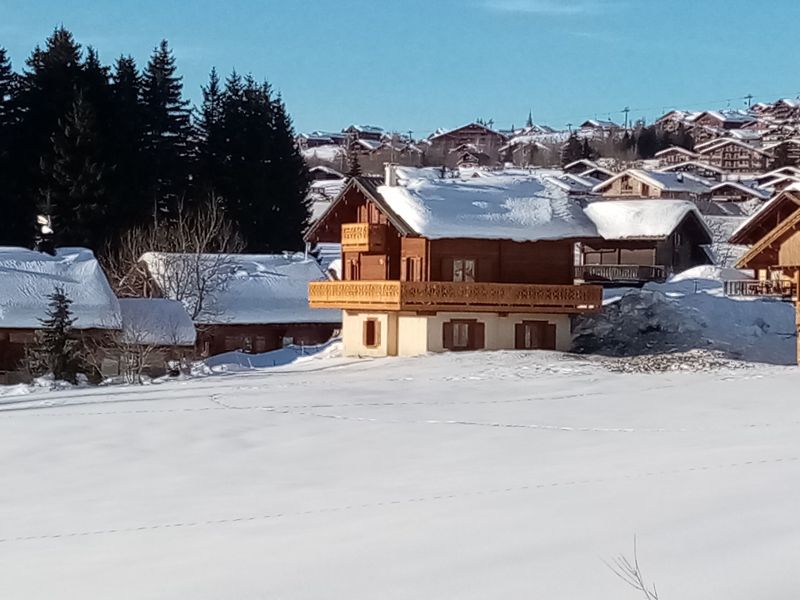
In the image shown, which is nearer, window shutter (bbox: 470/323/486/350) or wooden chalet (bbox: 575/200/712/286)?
window shutter (bbox: 470/323/486/350)

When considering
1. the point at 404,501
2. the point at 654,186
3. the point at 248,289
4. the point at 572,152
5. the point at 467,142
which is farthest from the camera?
the point at 467,142

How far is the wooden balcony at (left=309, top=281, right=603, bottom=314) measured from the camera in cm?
3762

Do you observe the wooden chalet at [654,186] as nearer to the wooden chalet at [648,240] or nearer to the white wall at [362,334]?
the wooden chalet at [648,240]

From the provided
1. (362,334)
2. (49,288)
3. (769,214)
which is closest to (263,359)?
(362,334)

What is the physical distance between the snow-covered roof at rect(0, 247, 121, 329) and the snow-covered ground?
665 inches

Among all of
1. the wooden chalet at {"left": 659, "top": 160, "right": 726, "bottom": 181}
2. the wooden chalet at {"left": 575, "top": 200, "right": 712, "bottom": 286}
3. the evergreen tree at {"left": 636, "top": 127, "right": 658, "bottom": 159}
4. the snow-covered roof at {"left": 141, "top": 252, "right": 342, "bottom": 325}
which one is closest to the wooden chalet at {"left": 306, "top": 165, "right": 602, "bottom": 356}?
the snow-covered roof at {"left": 141, "top": 252, "right": 342, "bottom": 325}

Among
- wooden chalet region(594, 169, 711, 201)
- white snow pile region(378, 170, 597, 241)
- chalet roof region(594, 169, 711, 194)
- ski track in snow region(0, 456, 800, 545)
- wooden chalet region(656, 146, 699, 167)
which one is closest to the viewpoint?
ski track in snow region(0, 456, 800, 545)

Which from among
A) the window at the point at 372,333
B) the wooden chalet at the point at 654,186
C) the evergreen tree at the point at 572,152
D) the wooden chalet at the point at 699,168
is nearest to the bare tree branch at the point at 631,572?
the window at the point at 372,333

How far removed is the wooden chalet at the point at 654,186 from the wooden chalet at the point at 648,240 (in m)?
24.4

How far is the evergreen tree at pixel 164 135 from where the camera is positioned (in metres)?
66.9

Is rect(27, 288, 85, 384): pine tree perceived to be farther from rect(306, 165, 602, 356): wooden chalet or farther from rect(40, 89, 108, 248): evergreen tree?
rect(40, 89, 108, 248): evergreen tree

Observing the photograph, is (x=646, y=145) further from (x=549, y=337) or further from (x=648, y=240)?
(x=549, y=337)

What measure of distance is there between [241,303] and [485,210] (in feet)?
50.4

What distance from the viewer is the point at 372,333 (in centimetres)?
4034
